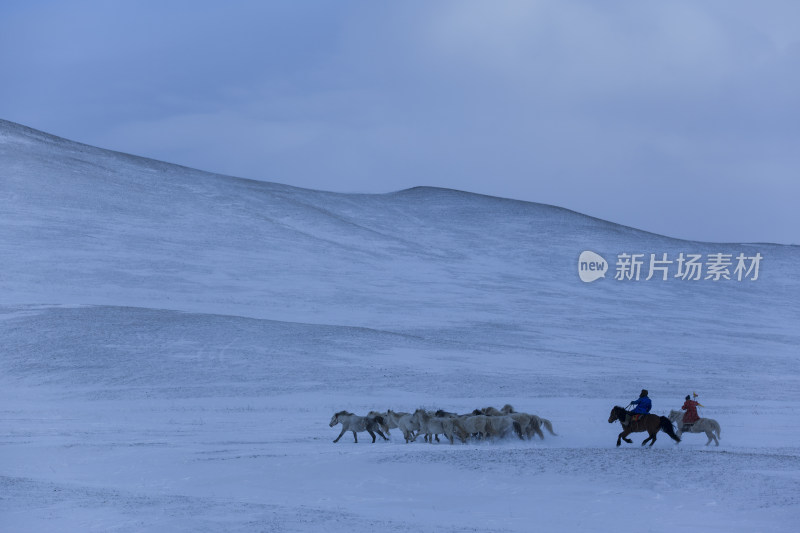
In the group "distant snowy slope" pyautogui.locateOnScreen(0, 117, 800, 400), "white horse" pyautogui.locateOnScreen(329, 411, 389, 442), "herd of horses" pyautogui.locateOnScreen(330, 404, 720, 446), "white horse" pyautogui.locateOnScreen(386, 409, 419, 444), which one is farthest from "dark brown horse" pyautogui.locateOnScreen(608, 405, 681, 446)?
"distant snowy slope" pyautogui.locateOnScreen(0, 117, 800, 400)

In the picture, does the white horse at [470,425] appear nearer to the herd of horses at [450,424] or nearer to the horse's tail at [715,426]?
the herd of horses at [450,424]

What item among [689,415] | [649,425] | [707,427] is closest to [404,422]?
[649,425]

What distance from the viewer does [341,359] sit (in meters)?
33.9

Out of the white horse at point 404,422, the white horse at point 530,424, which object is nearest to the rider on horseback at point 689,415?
the white horse at point 530,424

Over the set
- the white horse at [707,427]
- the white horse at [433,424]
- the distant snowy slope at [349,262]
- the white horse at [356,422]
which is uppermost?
the distant snowy slope at [349,262]

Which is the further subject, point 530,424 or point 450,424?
point 530,424

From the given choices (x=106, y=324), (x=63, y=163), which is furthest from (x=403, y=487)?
(x=63, y=163)

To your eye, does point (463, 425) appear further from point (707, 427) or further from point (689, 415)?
point (707, 427)

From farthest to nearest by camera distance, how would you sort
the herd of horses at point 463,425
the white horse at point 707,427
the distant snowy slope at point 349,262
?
the distant snowy slope at point 349,262, the herd of horses at point 463,425, the white horse at point 707,427

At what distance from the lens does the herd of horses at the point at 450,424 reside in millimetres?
20391

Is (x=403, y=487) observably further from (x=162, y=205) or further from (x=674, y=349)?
(x=162, y=205)

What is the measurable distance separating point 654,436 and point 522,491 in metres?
4.95

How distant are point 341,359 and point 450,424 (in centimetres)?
1385

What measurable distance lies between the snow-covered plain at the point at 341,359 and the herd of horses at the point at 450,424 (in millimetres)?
399
